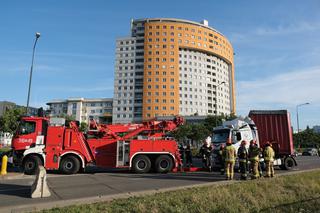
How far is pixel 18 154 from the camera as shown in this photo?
45.9 ft

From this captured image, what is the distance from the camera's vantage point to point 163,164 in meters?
14.8

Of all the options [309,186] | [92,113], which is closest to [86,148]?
[309,186]

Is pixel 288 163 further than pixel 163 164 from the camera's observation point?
Yes

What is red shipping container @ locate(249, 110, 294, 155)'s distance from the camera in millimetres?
16688

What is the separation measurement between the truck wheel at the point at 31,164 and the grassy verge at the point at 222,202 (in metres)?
7.94

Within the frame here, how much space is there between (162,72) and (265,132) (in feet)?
275

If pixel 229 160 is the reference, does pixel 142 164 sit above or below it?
below

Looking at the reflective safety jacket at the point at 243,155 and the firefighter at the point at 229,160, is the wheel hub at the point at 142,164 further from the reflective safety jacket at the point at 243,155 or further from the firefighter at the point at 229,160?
the reflective safety jacket at the point at 243,155

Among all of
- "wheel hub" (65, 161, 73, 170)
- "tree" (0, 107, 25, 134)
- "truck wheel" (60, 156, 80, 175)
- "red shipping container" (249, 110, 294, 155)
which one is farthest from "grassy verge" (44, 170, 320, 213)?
"tree" (0, 107, 25, 134)

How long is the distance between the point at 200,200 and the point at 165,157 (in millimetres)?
7278

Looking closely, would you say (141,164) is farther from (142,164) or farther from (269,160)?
(269,160)

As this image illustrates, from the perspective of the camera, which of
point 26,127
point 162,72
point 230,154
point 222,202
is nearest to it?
point 222,202

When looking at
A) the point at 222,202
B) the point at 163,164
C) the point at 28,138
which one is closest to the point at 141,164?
the point at 163,164

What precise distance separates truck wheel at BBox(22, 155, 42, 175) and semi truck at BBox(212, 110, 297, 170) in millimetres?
9487
